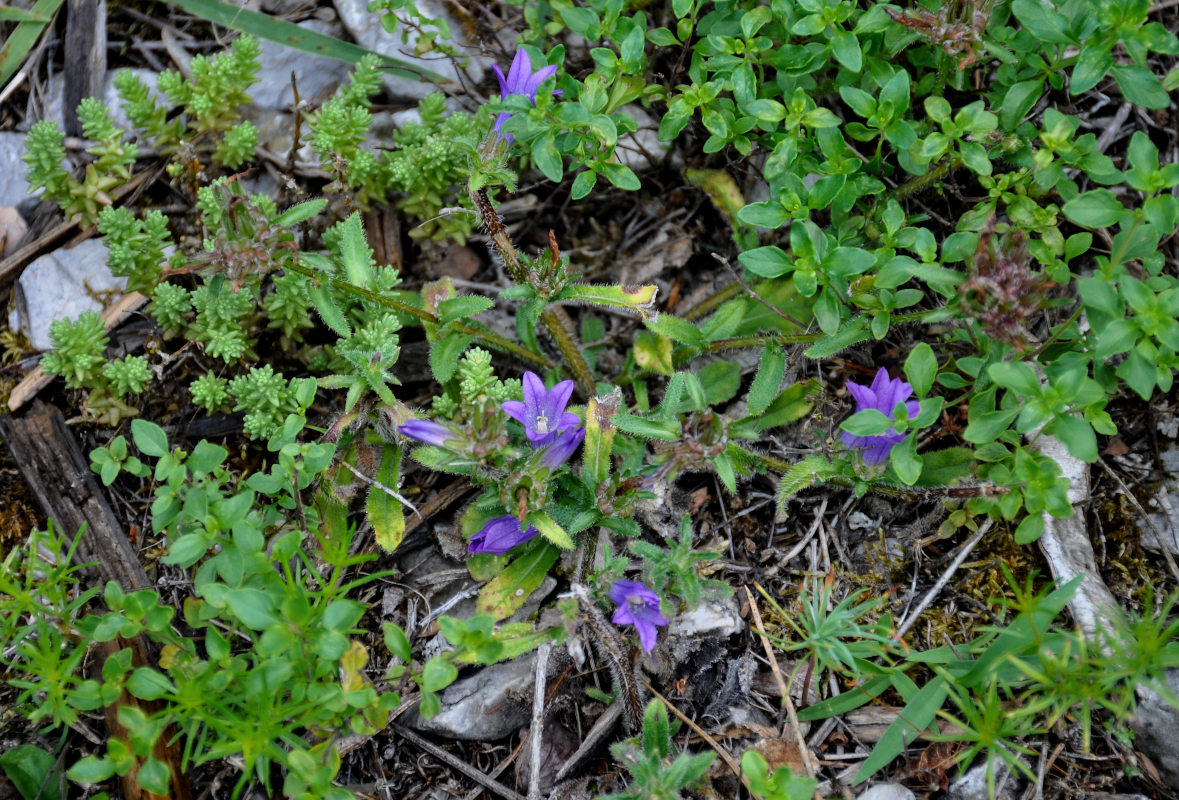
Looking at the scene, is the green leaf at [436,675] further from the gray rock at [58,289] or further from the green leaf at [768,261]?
the gray rock at [58,289]

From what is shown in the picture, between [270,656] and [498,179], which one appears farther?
[498,179]

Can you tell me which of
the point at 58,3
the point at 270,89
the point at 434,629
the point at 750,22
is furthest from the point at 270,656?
the point at 58,3

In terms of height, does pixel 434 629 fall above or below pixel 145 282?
below

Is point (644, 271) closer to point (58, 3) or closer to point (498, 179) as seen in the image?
point (498, 179)

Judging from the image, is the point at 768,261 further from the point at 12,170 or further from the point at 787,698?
the point at 12,170

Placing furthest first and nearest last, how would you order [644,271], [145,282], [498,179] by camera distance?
[644,271], [145,282], [498,179]

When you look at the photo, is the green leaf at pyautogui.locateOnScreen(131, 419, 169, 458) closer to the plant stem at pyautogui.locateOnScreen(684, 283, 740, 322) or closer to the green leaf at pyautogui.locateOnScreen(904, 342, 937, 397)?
the plant stem at pyautogui.locateOnScreen(684, 283, 740, 322)
